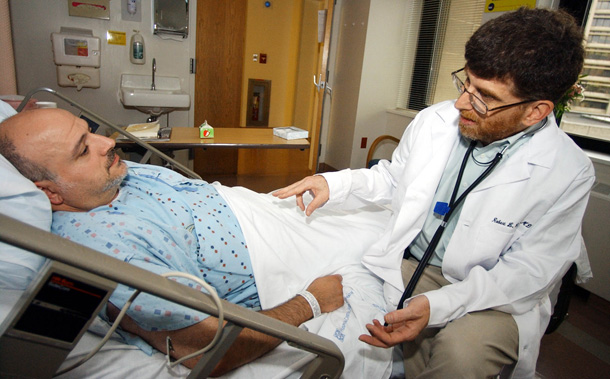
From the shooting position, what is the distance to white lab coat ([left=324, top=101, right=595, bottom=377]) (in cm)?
110

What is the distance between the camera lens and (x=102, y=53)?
352cm

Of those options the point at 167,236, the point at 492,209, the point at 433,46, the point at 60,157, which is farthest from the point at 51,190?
the point at 433,46

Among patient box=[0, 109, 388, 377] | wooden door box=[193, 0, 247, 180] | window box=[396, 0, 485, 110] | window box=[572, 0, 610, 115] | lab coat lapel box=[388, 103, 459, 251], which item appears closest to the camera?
patient box=[0, 109, 388, 377]

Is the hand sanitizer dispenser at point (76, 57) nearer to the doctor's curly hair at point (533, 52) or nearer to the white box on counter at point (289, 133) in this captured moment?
the white box on counter at point (289, 133)

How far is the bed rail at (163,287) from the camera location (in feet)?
1.51

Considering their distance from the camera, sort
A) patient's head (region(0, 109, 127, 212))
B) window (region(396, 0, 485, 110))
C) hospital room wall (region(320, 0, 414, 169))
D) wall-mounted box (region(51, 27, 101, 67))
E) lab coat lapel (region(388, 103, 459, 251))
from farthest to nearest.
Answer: hospital room wall (region(320, 0, 414, 169)) → window (region(396, 0, 485, 110)) → wall-mounted box (region(51, 27, 101, 67)) → lab coat lapel (region(388, 103, 459, 251)) → patient's head (region(0, 109, 127, 212))

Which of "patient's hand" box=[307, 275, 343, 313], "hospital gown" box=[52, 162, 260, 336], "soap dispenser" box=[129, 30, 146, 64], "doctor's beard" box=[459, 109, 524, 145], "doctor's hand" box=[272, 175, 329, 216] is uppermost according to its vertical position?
"soap dispenser" box=[129, 30, 146, 64]

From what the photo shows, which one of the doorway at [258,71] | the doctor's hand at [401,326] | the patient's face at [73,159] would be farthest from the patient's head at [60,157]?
the doorway at [258,71]

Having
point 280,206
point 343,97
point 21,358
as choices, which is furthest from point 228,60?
point 21,358

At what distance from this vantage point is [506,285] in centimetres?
110

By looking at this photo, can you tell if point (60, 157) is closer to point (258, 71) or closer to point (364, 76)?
point (364, 76)

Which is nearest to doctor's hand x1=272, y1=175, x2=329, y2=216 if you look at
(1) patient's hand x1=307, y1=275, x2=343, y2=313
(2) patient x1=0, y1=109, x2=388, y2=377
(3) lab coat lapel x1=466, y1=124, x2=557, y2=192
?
(2) patient x1=0, y1=109, x2=388, y2=377

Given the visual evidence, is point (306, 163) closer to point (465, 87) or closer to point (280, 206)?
point (280, 206)

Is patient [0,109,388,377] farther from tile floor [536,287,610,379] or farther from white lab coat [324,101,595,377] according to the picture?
tile floor [536,287,610,379]
